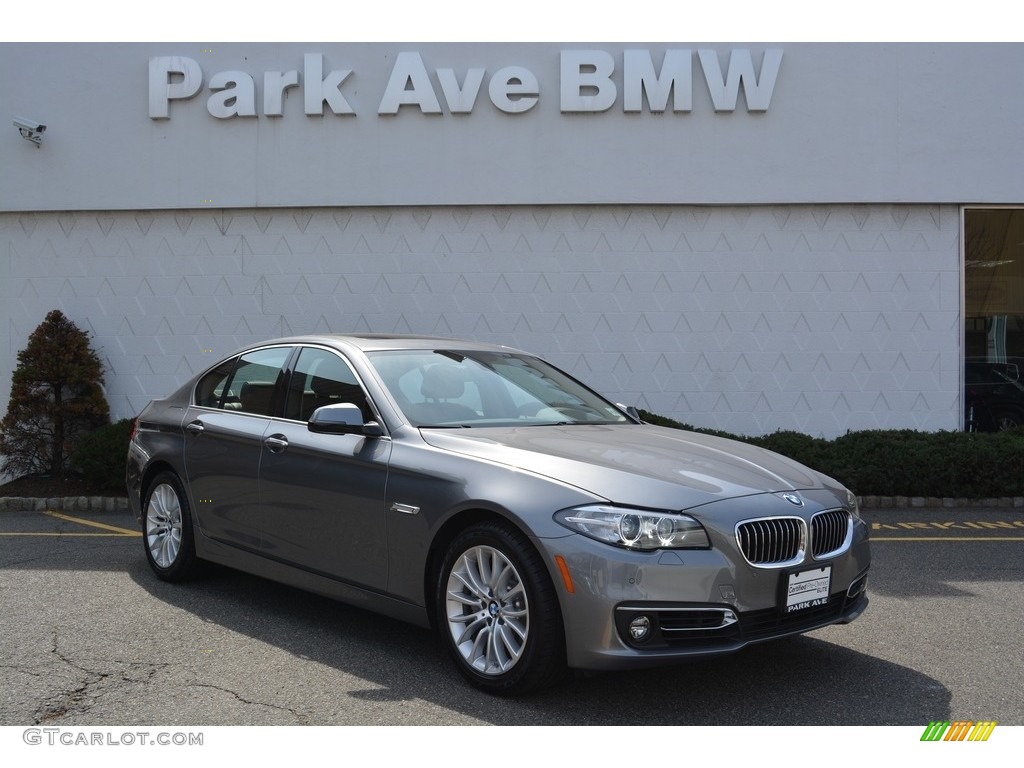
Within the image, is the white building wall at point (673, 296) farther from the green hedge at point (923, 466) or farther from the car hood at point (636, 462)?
the car hood at point (636, 462)

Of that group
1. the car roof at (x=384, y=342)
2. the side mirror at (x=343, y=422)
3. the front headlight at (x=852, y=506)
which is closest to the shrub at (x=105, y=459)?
the car roof at (x=384, y=342)

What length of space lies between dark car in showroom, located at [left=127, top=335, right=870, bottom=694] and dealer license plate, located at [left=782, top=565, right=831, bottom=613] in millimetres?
11

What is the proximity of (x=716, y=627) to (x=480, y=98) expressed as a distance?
31.0ft

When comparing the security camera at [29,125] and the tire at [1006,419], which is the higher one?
the security camera at [29,125]

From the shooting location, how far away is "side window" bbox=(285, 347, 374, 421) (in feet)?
18.1

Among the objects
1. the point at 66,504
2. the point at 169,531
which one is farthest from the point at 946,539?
the point at 66,504

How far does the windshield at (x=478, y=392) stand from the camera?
534 cm

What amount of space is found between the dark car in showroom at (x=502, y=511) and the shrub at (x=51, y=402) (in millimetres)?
6113

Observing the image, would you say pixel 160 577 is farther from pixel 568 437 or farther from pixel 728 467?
pixel 728 467

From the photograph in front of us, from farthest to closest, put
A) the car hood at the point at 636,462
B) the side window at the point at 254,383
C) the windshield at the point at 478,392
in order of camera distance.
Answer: the side window at the point at 254,383 < the windshield at the point at 478,392 < the car hood at the point at 636,462

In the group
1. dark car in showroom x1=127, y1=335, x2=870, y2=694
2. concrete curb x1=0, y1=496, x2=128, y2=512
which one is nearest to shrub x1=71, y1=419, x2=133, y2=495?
concrete curb x1=0, y1=496, x2=128, y2=512

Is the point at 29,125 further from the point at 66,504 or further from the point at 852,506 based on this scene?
the point at 852,506

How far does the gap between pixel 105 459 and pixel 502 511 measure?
8.02 metres

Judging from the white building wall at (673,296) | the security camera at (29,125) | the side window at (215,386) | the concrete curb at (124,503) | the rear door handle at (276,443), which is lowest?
the concrete curb at (124,503)
